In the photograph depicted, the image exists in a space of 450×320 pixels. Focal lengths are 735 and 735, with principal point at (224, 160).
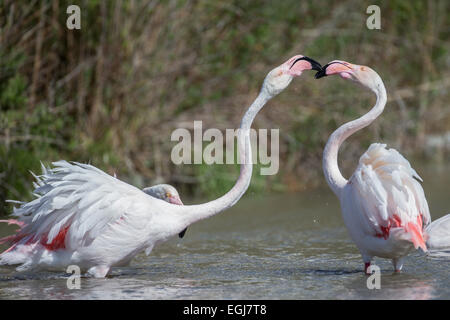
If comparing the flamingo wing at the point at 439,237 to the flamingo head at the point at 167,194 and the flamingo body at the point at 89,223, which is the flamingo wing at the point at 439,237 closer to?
the flamingo body at the point at 89,223

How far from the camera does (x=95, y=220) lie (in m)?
4.84

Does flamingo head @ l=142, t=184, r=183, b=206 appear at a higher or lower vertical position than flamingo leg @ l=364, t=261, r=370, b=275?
higher

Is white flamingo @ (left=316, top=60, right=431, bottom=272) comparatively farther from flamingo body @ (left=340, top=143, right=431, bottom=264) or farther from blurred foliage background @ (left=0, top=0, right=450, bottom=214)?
blurred foliage background @ (left=0, top=0, right=450, bottom=214)

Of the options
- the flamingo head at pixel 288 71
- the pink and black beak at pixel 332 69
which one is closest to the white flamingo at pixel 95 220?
the flamingo head at pixel 288 71

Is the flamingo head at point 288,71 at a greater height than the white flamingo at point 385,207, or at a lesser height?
greater

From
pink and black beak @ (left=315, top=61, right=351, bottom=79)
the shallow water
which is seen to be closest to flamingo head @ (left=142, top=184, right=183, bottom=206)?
the shallow water

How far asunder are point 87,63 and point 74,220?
10.9 ft

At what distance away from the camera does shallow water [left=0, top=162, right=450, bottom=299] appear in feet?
14.2

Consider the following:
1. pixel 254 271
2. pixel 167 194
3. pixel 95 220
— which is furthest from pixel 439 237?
pixel 95 220

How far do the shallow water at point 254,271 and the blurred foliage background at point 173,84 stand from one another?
3.95 feet

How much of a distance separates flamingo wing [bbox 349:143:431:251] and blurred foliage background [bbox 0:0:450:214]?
11.9 feet

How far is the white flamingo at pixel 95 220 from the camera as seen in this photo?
484cm

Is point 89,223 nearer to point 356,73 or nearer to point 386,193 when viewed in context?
point 386,193
